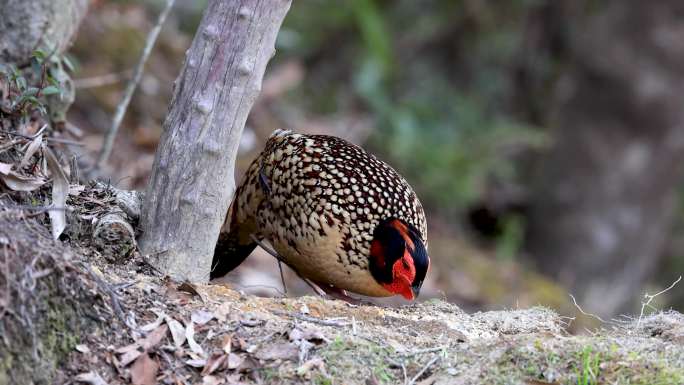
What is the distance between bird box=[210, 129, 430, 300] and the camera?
487 centimetres

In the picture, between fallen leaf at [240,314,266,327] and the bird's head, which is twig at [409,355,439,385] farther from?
the bird's head

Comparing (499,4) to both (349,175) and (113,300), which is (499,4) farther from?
(113,300)

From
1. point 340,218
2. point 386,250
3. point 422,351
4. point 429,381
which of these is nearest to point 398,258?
point 386,250

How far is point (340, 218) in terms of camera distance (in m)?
4.90

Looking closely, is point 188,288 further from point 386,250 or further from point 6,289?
point 386,250

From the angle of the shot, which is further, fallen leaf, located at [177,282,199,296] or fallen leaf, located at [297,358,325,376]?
fallen leaf, located at [177,282,199,296]

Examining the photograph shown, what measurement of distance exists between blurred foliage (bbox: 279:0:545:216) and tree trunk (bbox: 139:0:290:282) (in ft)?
16.6

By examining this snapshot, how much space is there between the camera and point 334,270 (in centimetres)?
495

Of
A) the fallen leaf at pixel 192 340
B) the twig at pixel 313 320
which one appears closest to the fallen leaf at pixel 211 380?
the fallen leaf at pixel 192 340

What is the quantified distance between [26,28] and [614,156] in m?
7.46

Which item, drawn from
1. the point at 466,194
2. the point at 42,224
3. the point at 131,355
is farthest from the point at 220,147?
the point at 466,194

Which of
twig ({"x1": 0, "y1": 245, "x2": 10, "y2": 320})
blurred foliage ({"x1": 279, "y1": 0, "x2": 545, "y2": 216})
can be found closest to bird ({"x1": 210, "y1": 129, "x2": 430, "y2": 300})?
twig ({"x1": 0, "y1": 245, "x2": 10, "y2": 320})

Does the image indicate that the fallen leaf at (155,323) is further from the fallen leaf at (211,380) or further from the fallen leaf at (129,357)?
the fallen leaf at (211,380)

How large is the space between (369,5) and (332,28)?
0.68 m
